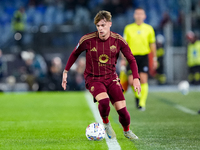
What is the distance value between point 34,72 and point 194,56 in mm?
6445

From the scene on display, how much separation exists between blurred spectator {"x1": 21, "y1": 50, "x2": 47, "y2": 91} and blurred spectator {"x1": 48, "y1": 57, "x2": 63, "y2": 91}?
33 cm

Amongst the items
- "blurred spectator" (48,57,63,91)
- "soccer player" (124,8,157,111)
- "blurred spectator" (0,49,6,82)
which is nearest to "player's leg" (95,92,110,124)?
"soccer player" (124,8,157,111)

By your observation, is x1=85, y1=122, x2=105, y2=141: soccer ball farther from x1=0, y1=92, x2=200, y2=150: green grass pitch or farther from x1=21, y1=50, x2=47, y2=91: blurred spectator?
x1=21, y1=50, x2=47, y2=91: blurred spectator

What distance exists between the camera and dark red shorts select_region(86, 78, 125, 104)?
5.39m

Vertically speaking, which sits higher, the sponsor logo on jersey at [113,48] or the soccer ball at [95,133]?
the sponsor logo on jersey at [113,48]

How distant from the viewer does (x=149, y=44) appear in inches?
372

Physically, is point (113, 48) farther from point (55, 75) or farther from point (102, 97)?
point (55, 75)

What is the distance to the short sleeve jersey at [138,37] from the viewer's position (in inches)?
362

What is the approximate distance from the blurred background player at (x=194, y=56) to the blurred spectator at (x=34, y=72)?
5.85 metres

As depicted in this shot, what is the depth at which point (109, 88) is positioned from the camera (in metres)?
5.46

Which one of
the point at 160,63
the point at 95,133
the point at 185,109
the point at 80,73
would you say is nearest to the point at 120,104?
the point at 95,133

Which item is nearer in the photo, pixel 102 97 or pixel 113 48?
pixel 102 97

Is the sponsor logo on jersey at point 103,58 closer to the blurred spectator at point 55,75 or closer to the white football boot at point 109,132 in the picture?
the white football boot at point 109,132

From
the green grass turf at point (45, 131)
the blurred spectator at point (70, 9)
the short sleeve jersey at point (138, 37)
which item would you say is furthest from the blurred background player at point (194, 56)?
the green grass turf at point (45, 131)
